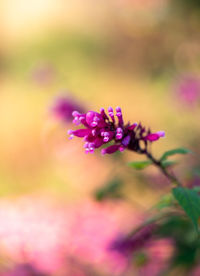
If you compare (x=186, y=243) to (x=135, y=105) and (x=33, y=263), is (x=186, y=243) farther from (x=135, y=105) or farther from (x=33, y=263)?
(x=135, y=105)

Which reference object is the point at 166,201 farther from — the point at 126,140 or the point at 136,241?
the point at 136,241

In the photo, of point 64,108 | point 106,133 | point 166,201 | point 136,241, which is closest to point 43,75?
point 64,108

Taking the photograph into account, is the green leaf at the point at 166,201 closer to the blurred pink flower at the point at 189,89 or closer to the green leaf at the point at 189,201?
the green leaf at the point at 189,201

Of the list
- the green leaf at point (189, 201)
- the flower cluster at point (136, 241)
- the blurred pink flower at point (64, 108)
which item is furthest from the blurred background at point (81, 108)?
the green leaf at point (189, 201)

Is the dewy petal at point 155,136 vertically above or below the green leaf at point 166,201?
above

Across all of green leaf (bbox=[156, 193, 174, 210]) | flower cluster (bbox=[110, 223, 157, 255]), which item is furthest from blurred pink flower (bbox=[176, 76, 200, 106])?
green leaf (bbox=[156, 193, 174, 210])

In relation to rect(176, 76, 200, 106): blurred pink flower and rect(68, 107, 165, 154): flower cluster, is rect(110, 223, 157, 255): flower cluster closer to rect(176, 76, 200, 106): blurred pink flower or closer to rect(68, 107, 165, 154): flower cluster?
rect(68, 107, 165, 154): flower cluster
